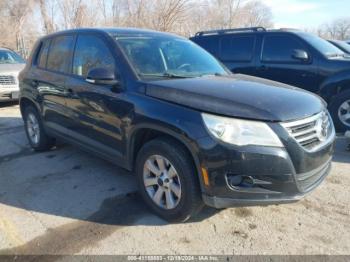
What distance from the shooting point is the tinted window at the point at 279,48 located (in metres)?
6.41

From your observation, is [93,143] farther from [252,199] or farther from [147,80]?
[252,199]

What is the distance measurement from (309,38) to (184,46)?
3.46 metres

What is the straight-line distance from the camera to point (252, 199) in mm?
2670

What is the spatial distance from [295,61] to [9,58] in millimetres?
9022

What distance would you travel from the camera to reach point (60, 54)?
4.46 metres

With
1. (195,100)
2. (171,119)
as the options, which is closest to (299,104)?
(195,100)

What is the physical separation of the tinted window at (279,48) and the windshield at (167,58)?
2793 millimetres

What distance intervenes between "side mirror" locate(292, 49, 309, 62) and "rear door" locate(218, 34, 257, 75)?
3.00 feet

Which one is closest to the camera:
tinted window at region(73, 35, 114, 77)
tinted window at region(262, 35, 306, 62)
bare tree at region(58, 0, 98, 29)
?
tinted window at region(73, 35, 114, 77)

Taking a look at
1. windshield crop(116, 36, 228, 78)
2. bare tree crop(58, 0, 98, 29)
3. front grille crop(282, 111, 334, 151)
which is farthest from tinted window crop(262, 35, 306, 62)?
bare tree crop(58, 0, 98, 29)

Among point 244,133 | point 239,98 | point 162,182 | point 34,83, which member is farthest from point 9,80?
point 244,133

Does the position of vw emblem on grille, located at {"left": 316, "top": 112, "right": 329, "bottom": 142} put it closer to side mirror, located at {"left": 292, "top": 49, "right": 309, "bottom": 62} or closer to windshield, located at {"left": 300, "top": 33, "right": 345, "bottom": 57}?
side mirror, located at {"left": 292, "top": 49, "right": 309, "bottom": 62}

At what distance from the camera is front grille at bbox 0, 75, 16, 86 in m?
9.44

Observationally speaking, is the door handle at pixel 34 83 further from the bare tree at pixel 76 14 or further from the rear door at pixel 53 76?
the bare tree at pixel 76 14
